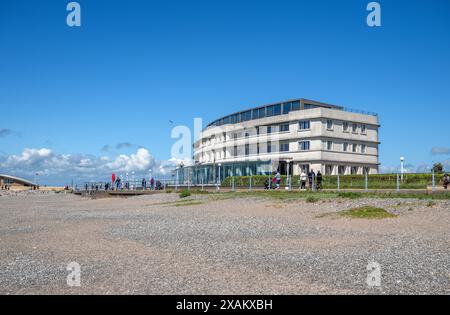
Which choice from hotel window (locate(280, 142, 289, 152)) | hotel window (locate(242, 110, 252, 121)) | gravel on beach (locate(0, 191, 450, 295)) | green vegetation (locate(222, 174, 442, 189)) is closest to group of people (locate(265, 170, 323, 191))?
green vegetation (locate(222, 174, 442, 189))

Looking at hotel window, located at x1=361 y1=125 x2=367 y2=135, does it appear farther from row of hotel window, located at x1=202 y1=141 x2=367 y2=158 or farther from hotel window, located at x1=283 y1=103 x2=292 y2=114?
hotel window, located at x1=283 y1=103 x2=292 y2=114

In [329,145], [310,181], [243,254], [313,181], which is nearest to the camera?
[243,254]

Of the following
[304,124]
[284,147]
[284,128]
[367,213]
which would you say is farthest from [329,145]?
[367,213]

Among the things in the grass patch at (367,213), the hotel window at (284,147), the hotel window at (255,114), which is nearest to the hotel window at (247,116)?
the hotel window at (255,114)

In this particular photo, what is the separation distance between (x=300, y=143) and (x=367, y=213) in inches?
1927

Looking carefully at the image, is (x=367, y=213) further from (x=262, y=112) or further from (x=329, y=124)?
(x=262, y=112)

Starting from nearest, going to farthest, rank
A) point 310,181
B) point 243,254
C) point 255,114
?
1. point 243,254
2. point 310,181
3. point 255,114

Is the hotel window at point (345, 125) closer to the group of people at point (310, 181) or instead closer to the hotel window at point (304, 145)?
the hotel window at point (304, 145)

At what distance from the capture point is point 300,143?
Result: 63.8 metres

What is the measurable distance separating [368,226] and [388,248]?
345 cm

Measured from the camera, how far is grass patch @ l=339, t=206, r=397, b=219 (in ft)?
48.9

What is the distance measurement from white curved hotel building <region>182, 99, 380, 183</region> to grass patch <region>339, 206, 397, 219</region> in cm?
4475

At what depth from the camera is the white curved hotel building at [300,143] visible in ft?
204
